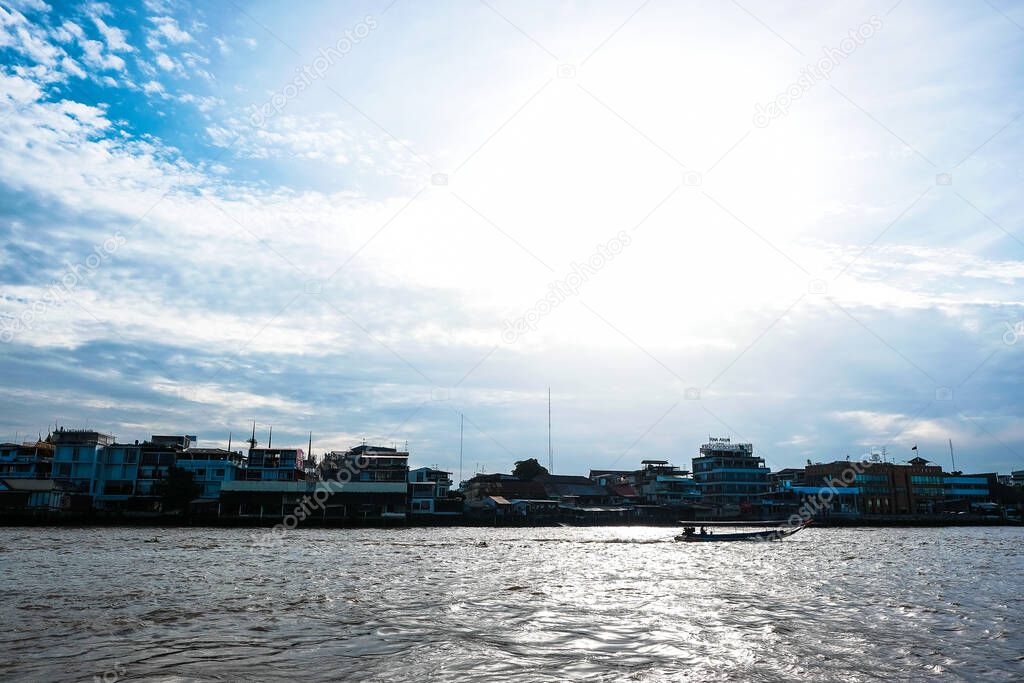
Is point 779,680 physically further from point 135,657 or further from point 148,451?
point 148,451

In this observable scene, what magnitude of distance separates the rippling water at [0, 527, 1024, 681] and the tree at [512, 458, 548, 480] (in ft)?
320

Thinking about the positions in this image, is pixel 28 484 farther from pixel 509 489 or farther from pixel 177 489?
pixel 509 489

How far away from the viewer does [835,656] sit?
14961mm

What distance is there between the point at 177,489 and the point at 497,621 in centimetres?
7498

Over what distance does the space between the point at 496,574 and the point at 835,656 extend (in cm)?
1859

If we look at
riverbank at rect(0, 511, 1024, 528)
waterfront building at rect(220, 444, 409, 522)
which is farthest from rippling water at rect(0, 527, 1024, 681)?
waterfront building at rect(220, 444, 409, 522)

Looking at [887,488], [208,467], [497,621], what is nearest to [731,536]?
[497,621]

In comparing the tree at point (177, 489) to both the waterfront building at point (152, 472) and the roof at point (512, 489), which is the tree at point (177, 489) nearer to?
the waterfront building at point (152, 472)

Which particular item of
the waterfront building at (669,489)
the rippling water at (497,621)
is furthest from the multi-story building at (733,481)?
the rippling water at (497,621)

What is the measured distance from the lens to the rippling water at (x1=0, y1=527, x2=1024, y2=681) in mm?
13633

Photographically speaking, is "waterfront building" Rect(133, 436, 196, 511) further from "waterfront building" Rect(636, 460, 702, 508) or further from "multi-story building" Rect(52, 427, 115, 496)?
"waterfront building" Rect(636, 460, 702, 508)

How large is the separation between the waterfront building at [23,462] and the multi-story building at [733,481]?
93.0 meters

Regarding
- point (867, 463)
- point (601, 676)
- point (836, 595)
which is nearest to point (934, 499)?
point (867, 463)

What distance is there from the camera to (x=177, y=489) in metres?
82.2
